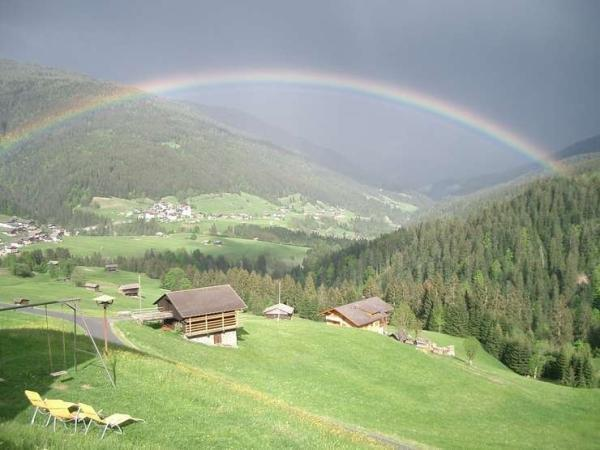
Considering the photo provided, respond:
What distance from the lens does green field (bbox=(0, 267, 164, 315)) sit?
82150 millimetres

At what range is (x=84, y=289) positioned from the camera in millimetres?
112938

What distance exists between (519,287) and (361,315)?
93806 millimetres

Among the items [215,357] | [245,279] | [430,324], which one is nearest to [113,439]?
[215,357]

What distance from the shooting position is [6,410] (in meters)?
21.0

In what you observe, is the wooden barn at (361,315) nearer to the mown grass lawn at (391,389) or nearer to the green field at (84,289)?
the mown grass lawn at (391,389)

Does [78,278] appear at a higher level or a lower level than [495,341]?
higher

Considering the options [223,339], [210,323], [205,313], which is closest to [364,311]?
[223,339]

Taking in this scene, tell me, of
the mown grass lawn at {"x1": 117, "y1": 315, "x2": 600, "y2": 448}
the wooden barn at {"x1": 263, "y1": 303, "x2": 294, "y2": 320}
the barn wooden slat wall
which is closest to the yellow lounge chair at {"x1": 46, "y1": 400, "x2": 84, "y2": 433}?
the mown grass lawn at {"x1": 117, "y1": 315, "x2": 600, "y2": 448}

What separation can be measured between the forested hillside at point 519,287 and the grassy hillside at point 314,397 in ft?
125

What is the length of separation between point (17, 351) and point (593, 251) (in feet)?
629

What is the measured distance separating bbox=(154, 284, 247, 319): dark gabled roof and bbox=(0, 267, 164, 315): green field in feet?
51.5

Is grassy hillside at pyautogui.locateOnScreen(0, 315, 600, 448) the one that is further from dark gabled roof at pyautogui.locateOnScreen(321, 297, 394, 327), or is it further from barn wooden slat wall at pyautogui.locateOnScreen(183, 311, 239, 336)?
dark gabled roof at pyautogui.locateOnScreen(321, 297, 394, 327)

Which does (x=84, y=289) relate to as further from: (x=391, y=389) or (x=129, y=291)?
(x=391, y=389)

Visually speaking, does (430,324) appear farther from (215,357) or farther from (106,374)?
(106,374)
